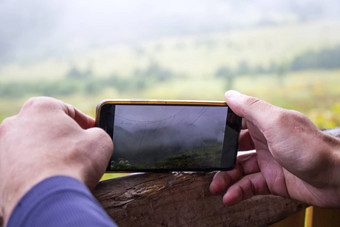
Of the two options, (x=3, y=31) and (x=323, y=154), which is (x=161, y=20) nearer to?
(x=3, y=31)

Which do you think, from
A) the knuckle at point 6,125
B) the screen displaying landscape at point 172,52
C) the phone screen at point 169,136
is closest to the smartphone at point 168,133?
the phone screen at point 169,136

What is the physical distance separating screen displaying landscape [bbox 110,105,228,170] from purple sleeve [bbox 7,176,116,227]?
22cm

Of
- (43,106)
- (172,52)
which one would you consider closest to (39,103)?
(43,106)

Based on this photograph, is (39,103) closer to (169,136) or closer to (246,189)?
(169,136)

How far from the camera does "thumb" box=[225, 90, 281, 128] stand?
1.96 ft

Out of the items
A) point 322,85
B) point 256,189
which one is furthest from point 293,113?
point 322,85

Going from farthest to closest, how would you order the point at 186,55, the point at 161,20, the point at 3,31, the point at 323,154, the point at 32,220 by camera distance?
the point at 186,55, the point at 161,20, the point at 3,31, the point at 323,154, the point at 32,220

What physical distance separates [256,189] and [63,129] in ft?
1.32

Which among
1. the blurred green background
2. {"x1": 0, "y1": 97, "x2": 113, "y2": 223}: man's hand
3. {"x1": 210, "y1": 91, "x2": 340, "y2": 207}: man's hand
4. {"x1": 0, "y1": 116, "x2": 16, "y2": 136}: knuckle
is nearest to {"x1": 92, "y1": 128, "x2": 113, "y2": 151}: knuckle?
{"x1": 0, "y1": 97, "x2": 113, "y2": 223}: man's hand

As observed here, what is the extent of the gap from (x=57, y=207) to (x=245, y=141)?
48 centimetres

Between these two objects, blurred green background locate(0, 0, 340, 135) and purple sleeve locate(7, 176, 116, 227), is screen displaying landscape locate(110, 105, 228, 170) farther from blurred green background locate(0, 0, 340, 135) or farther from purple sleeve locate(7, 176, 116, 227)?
blurred green background locate(0, 0, 340, 135)

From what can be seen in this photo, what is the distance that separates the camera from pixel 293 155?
59cm

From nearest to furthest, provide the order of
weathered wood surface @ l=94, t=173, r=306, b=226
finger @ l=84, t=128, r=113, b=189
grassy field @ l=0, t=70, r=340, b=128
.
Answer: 1. finger @ l=84, t=128, r=113, b=189
2. weathered wood surface @ l=94, t=173, r=306, b=226
3. grassy field @ l=0, t=70, r=340, b=128

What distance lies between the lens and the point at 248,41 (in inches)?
55.0
